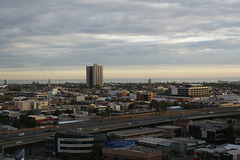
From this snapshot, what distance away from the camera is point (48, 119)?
51312mm

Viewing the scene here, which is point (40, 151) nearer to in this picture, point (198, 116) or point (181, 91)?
point (198, 116)

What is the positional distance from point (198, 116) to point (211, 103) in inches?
1134

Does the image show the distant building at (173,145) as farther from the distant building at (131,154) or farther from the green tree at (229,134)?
the distant building at (131,154)

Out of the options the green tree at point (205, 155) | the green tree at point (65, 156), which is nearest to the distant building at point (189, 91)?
the green tree at point (205, 155)

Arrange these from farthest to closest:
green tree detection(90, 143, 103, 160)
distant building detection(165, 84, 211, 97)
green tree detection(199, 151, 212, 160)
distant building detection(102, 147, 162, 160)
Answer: distant building detection(165, 84, 211, 97) < green tree detection(199, 151, 212, 160) < green tree detection(90, 143, 103, 160) < distant building detection(102, 147, 162, 160)

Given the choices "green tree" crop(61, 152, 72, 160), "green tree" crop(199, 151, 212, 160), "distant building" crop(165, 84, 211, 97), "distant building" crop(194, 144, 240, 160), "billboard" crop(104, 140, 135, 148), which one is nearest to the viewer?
"billboard" crop(104, 140, 135, 148)

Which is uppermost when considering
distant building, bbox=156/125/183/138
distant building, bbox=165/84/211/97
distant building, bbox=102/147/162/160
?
distant building, bbox=165/84/211/97

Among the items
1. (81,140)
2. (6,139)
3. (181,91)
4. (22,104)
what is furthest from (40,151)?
(181,91)

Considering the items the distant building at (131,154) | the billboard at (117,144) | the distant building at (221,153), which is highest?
the billboard at (117,144)

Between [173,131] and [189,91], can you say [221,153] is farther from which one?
[189,91]

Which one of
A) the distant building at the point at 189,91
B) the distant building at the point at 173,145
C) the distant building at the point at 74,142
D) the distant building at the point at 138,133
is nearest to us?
the distant building at the point at 74,142

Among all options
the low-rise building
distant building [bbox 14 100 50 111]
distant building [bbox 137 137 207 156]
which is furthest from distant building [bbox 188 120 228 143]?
distant building [bbox 14 100 50 111]

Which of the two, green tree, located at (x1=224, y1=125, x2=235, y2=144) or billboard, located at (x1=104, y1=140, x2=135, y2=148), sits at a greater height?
billboard, located at (x1=104, y1=140, x2=135, y2=148)

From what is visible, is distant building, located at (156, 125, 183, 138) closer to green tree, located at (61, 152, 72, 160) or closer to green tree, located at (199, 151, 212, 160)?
green tree, located at (199, 151, 212, 160)
